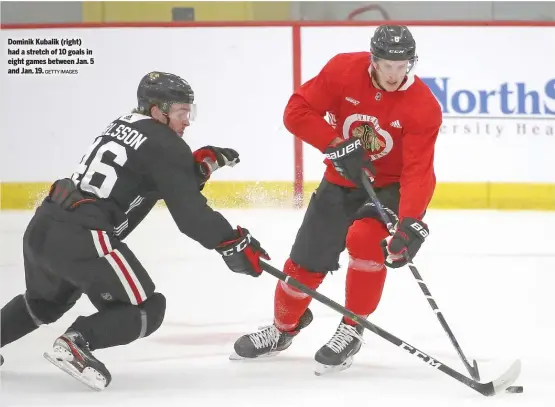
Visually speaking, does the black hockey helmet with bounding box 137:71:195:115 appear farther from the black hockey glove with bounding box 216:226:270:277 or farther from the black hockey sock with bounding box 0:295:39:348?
the black hockey sock with bounding box 0:295:39:348

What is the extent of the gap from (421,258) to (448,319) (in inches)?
36.9

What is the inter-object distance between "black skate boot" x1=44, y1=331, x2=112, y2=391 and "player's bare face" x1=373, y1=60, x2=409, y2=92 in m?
1.08

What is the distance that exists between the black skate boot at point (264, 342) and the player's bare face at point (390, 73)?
2.53 ft

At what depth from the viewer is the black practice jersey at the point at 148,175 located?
2.71 m

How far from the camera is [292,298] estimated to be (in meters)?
3.18

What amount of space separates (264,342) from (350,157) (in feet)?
2.06

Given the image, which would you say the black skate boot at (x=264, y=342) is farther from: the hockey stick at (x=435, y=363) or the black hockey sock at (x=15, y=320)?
the black hockey sock at (x=15, y=320)

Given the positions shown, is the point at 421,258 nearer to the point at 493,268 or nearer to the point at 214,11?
the point at 493,268

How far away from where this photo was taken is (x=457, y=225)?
521 cm

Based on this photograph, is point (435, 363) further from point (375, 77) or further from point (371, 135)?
point (375, 77)

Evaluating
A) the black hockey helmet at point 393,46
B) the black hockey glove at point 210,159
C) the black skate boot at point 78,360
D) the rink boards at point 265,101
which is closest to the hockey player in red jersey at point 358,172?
the black hockey helmet at point 393,46

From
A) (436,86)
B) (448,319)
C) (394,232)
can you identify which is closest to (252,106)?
(436,86)

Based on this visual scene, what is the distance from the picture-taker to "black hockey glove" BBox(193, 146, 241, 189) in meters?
2.89

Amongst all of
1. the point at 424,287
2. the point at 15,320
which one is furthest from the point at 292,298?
the point at 15,320
